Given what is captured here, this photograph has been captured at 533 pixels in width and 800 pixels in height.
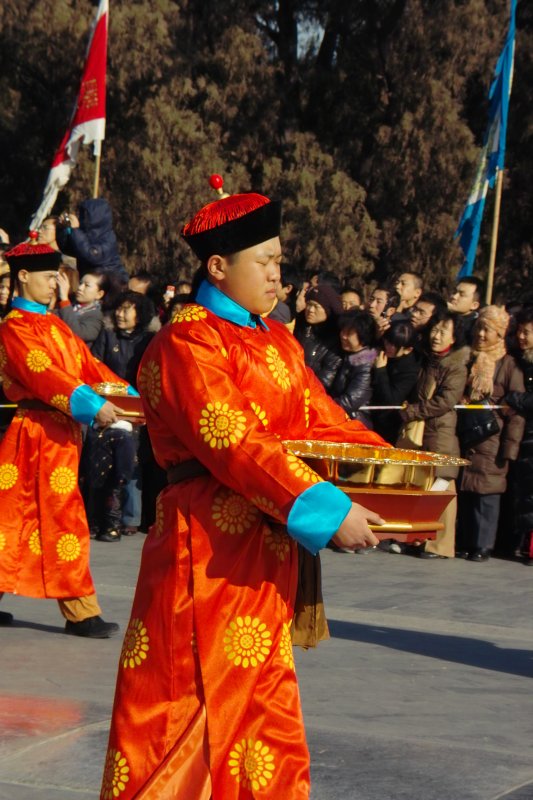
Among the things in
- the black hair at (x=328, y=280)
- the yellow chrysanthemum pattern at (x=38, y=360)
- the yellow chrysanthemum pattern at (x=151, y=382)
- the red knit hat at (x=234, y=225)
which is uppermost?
the red knit hat at (x=234, y=225)

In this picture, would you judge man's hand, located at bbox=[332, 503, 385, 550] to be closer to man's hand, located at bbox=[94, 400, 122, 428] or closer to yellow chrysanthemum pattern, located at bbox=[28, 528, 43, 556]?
man's hand, located at bbox=[94, 400, 122, 428]

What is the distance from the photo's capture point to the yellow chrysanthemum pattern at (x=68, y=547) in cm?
659

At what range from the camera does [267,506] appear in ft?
10.6

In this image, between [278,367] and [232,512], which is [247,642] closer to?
[232,512]

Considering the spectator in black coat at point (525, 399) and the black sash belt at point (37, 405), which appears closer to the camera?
the black sash belt at point (37, 405)

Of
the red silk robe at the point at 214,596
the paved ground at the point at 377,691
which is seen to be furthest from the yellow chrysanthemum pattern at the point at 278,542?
the paved ground at the point at 377,691

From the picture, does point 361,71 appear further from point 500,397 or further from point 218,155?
point 500,397

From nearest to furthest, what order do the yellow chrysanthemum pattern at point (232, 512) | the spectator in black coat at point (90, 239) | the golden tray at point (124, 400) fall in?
the yellow chrysanthemum pattern at point (232, 512), the golden tray at point (124, 400), the spectator in black coat at point (90, 239)

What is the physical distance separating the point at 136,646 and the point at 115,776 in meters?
0.32

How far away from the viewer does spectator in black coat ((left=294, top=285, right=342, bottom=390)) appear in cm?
995

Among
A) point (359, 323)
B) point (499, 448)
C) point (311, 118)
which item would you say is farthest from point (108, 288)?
point (311, 118)

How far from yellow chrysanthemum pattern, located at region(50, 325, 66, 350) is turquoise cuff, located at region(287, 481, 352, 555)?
353 cm

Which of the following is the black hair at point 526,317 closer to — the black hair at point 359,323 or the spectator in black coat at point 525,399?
the spectator in black coat at point 525,399

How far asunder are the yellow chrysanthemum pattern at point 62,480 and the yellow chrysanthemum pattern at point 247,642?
341cm
